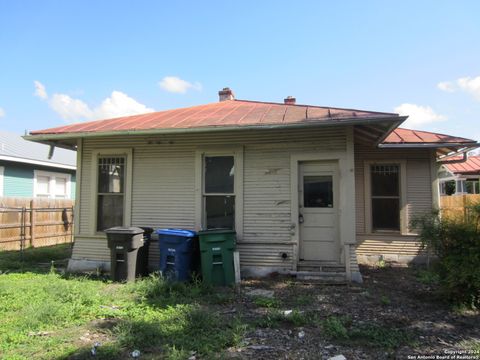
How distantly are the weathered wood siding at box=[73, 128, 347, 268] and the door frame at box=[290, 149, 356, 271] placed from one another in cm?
11

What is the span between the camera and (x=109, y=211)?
8.32 meters

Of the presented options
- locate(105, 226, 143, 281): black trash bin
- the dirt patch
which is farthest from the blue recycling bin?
the dirt patch

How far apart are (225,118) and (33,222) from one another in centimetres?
846

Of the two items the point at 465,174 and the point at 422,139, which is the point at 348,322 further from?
the point at 465,174

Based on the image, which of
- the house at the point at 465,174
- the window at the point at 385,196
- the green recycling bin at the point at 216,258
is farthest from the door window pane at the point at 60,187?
the house at the point at 465,174

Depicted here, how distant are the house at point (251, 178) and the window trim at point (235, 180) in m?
0.02

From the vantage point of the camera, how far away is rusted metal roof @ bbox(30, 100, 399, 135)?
6.92 metres

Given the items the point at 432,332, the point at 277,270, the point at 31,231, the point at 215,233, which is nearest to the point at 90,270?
the point at 215,233

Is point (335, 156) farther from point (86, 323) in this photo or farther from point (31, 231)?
point (31, 231)

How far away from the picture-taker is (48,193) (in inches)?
639

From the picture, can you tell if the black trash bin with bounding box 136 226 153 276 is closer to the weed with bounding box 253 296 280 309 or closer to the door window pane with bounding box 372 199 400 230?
the weed with bounding box 253 296 280 309

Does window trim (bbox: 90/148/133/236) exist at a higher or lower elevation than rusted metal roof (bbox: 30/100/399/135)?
lower

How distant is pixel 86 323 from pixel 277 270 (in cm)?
374

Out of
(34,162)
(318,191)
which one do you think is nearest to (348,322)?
(318,191)
